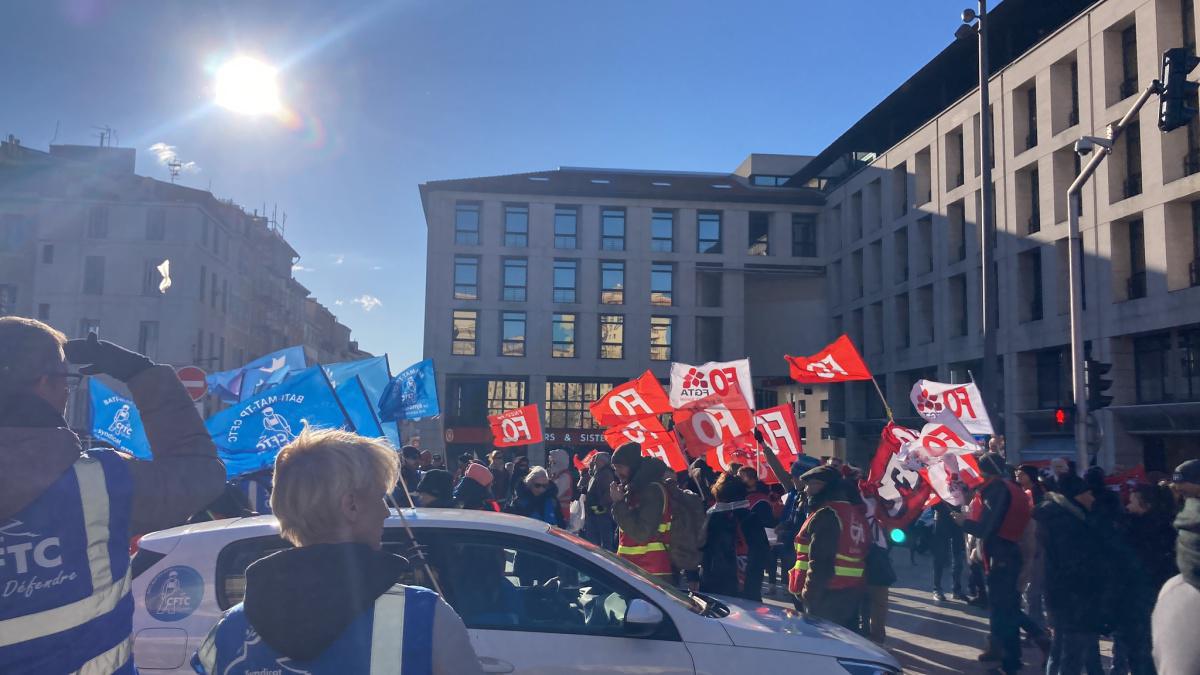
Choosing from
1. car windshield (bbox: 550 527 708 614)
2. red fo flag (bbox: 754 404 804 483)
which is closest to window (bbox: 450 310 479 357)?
red fo flag (bbox: 754 404 804 483)

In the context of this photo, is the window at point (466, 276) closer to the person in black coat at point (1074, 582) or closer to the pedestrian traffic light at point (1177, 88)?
the pedestrian traffic light at point (1177, 88)

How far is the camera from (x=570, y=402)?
42.5 metres

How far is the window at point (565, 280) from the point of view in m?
43.1

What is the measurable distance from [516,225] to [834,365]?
31.6 meters

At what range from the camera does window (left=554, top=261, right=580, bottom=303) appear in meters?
43.1

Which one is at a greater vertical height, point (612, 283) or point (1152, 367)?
point (612, 283)

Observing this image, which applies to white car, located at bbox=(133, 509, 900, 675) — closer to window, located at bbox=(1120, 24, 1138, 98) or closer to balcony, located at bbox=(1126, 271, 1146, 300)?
balcony, located at bbox=(1126, 271, 1146, 300)

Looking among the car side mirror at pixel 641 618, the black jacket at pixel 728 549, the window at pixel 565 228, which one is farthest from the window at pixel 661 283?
the car side mirror at pixel 641 618

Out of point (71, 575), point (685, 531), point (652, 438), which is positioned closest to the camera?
point (71, 575)

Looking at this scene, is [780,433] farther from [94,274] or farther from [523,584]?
[94,274]

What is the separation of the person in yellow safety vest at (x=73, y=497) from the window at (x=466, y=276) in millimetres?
40661

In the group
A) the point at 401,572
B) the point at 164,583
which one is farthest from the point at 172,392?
the point at 164,583

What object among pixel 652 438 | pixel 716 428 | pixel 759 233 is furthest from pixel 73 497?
pixel 759 233

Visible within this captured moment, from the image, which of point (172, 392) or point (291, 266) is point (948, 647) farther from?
point (291, 266)
